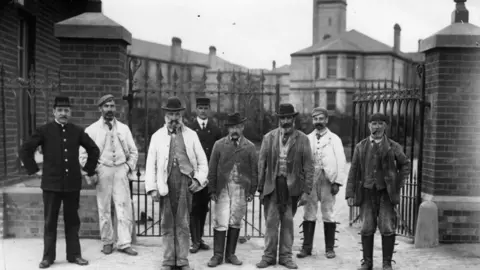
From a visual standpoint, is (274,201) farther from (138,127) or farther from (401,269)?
(138,127)

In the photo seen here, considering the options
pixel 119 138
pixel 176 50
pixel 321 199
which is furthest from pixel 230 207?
pixel 176 50

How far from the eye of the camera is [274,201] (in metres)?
5.65

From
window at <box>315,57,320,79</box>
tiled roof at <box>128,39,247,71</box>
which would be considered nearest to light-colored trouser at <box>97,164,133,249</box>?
tiled roof at <box>128,39,247,71</box>

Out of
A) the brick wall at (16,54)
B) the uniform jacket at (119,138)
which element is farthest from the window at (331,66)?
the uniform jacket at (119,138)

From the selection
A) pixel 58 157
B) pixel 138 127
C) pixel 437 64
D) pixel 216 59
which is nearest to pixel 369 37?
pixel 216 59

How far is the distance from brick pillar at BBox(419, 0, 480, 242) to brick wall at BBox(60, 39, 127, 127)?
4406mm

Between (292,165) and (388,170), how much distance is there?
108cm

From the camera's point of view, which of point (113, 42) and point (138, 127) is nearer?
point (113, 42)

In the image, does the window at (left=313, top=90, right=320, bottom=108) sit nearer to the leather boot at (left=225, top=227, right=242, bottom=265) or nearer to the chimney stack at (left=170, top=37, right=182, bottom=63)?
the chimney stack at (left=170, top=37, right=182, bottom=63)

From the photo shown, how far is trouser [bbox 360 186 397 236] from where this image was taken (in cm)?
550

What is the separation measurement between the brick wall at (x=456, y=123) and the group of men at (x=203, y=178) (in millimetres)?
1474

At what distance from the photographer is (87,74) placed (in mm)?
6516

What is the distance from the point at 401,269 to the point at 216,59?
4422 centimetres

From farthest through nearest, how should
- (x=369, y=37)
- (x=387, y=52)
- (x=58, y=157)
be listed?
(x=369, y=37) < (x=387, y=52) < (x=58, y=157)
